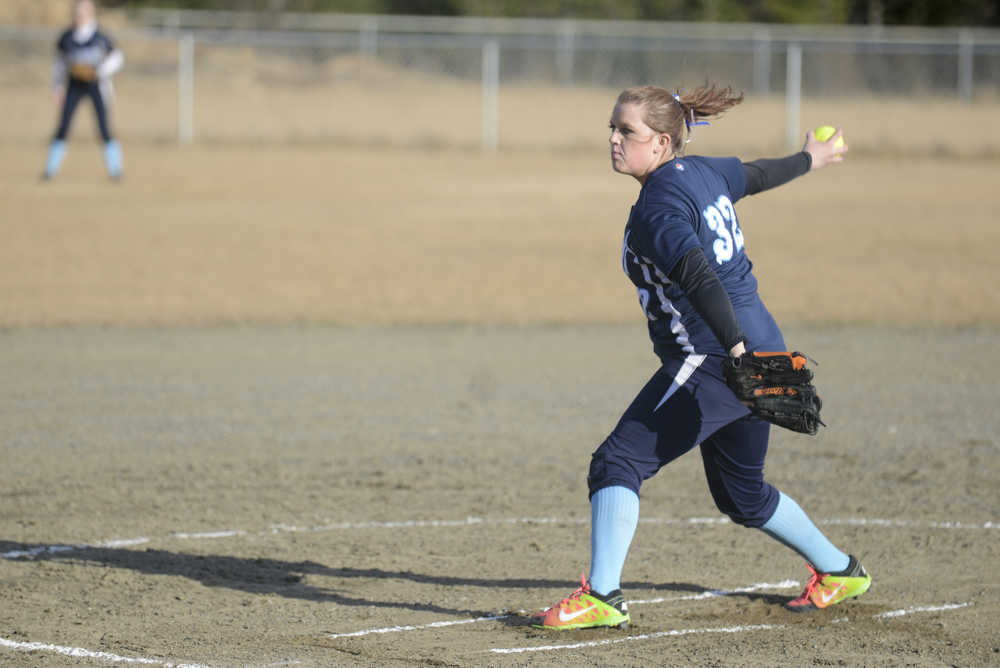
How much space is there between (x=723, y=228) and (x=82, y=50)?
14.9 meters

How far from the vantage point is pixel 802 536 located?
15.8 ft

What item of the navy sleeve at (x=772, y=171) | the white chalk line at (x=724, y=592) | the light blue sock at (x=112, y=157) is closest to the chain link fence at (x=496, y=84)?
the light blue sock at (x=112, y=157)

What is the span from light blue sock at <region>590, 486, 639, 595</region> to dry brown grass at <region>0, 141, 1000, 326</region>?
777 centimetres

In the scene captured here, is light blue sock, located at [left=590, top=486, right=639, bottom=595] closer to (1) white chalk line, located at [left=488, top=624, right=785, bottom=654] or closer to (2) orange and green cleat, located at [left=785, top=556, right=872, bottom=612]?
(1) white chalk line, located at [left=488, top=624, right=785, bottom=654]

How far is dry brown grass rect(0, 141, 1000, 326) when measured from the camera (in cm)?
1262

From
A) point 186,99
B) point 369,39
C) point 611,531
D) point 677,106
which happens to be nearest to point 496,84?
point 369,39

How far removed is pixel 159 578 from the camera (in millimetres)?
5316

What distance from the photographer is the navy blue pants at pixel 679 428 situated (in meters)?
4.42

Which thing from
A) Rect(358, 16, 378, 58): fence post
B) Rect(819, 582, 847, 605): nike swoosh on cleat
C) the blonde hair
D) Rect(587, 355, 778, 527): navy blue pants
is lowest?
Rect(819, 582, 847, 605): nike swoosh on cleat

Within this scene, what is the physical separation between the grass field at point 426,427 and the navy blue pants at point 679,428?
1.99 ft

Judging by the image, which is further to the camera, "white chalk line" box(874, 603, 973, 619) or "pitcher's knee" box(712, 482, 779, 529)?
"white chalk line" box(874, 603, 973, 619)

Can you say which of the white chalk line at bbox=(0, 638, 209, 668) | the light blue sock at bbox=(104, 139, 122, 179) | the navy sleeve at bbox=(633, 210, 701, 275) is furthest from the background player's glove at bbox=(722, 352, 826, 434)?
the light blue sock at bbox=(104, 139, 122, 179)

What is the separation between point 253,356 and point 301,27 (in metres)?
23.4

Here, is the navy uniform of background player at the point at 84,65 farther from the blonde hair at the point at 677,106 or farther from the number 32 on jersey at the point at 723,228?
the number 32 on jersey at the point at 723,228
